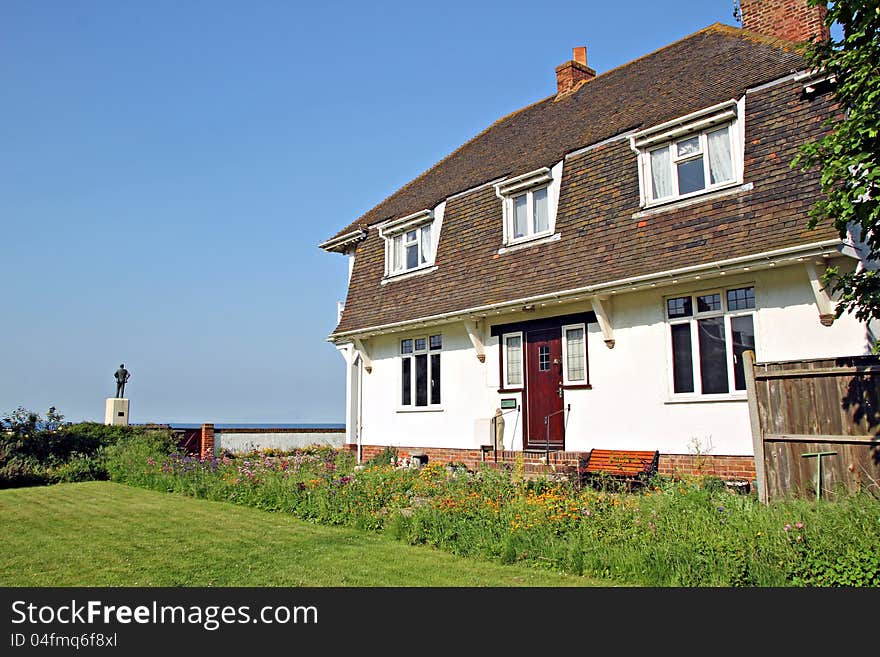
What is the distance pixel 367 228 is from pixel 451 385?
621 cm

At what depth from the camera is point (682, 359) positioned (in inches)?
520

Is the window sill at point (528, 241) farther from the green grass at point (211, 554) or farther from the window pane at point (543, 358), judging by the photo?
the green grass at point (211, 554)

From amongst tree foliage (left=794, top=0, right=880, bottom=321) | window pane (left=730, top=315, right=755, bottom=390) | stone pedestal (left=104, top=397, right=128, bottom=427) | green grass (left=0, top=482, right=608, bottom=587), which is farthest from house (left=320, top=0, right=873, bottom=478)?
stone pedestal (left=104, top=397, right=128, bottom=427)

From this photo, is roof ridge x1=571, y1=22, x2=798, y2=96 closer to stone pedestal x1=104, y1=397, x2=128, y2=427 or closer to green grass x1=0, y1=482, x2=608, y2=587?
green grass x1=0, y1=482, x2=608, y2=587

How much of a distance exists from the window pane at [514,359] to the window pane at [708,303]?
4401 mm

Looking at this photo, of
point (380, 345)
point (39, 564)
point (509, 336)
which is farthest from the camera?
point (380, 345)

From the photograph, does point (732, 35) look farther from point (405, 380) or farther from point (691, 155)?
point (405, 380)

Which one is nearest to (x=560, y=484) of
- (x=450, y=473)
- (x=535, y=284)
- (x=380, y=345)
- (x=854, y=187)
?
(x=450, y=473)

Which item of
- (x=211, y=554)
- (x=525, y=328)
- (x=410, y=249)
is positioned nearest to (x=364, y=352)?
(x=410, y=249)

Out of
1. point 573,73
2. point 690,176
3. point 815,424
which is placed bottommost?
point 815,424

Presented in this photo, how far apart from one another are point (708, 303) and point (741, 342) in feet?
3.03

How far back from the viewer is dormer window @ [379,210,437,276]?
1909cm

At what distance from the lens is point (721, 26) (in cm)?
1741
